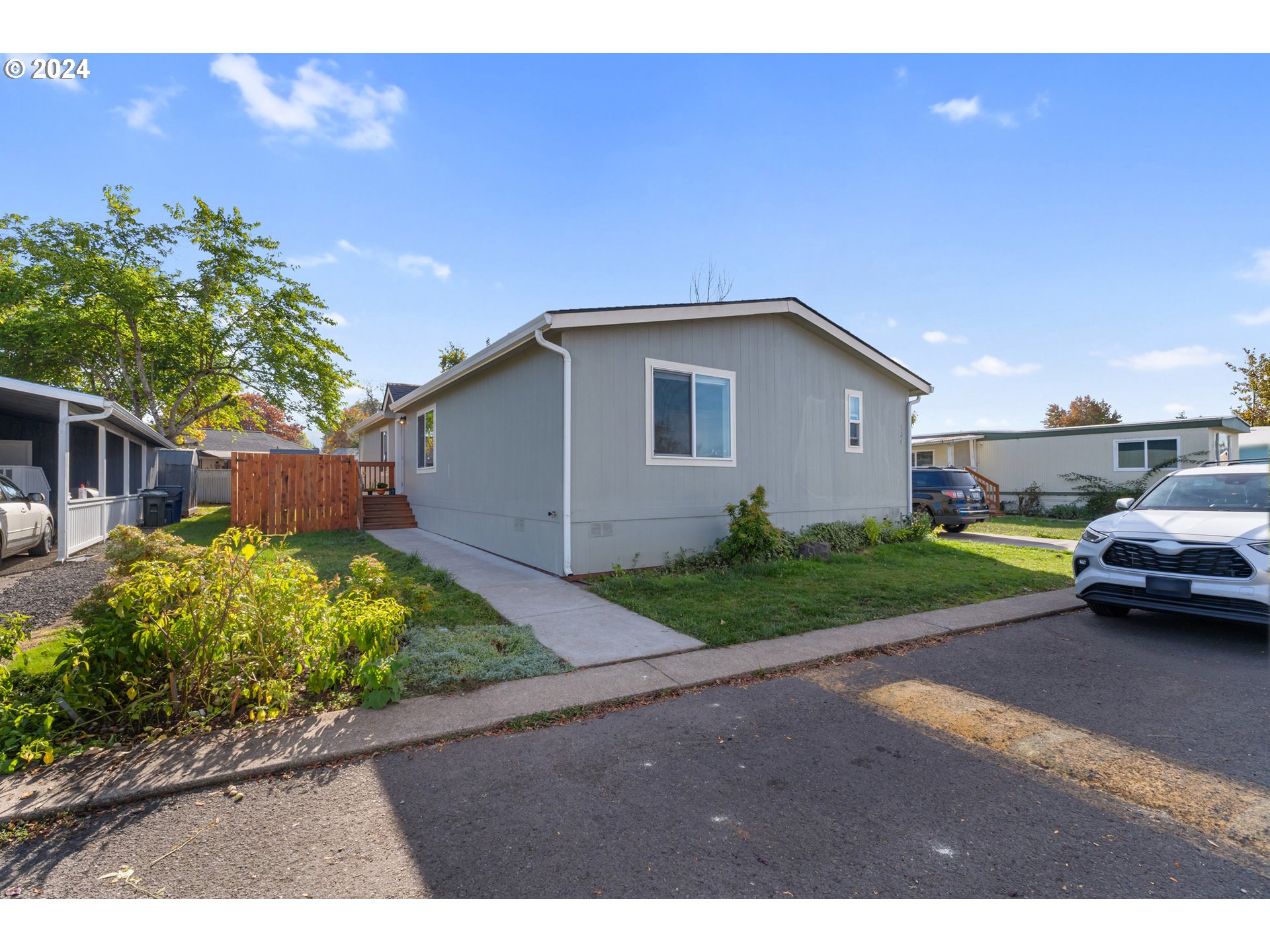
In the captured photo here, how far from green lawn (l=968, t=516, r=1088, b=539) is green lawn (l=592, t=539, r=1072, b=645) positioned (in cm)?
517

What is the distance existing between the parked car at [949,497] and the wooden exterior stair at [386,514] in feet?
42.7

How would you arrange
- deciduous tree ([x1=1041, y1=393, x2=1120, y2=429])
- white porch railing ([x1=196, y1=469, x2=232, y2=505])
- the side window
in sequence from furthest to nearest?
deciduous tree ([x1=1041, y1=393, x2=1120, y2=429]) < white porch railing ([x1=196, y1=469, x2=232, y2=505]) < the side window

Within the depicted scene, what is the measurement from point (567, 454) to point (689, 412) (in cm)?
220

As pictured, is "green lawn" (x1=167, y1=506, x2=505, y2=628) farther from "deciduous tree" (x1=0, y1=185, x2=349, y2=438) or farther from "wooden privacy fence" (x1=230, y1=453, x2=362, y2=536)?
"deciduous tree" (x1=0, y1=185, x2=349, y2=438)

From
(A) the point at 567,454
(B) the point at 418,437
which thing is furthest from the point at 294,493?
(A) the point at 567,454

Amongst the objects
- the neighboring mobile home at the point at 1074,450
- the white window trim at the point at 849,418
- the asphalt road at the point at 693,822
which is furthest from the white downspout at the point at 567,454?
the neighboring mobile home at the point at 1074,450

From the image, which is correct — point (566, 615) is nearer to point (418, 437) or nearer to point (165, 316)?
point (418, 437)

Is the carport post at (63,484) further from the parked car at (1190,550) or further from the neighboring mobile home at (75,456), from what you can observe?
the parked car at (1190,550)

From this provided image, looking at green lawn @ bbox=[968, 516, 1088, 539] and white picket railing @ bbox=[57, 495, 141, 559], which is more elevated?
white picket railing @ bbox=[57, 495, 141, 559]

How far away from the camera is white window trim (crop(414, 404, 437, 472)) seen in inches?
536

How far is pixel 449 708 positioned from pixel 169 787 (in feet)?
4.64

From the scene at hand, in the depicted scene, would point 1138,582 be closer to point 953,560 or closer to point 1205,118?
point 953,560

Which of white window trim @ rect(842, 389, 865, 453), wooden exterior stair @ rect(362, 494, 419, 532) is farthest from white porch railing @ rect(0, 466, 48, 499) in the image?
white window trim @ rect(842, 389, 865, 453)
